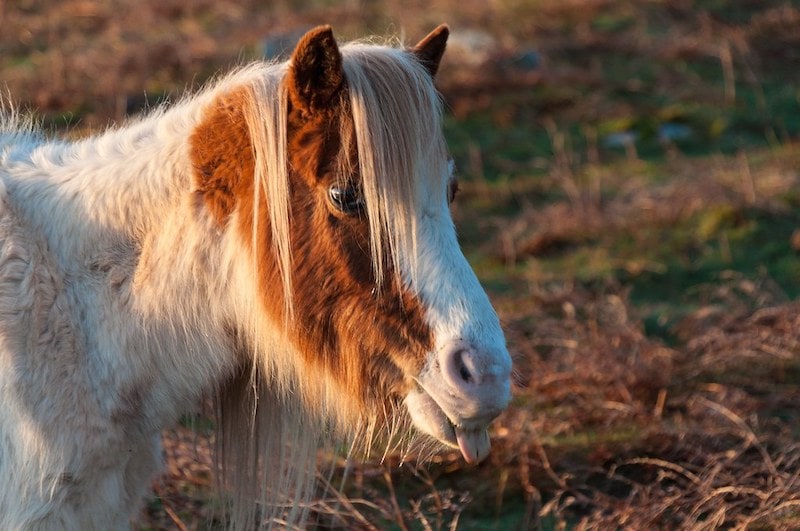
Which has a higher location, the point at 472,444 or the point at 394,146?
the point at 394,146

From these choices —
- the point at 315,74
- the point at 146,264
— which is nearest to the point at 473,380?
the point at 315,74

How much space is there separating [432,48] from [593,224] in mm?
5301

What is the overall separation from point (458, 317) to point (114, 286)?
102cm

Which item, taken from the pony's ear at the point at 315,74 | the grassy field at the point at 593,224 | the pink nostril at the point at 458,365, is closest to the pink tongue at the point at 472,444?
the pink nostril at the point at 458,365

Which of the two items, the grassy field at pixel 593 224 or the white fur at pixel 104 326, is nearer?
the white fur at pixel 104 326

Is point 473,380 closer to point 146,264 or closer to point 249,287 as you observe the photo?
point 249,287

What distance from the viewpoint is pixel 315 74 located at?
2746 mm

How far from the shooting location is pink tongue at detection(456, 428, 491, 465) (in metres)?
2.64

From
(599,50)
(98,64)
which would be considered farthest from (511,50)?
(98,64)

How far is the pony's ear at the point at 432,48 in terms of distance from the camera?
3.11m

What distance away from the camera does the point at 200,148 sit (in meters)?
2.91

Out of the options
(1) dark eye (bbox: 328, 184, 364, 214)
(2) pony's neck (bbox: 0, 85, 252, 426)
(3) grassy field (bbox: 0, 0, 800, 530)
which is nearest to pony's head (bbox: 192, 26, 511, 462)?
(1) dark eye (bbox: 328, 184, 364, 214)

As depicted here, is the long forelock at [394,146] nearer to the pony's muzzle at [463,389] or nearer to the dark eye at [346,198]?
the dark eye at [346,198]

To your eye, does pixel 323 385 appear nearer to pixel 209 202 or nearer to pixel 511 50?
pixel 209 202
